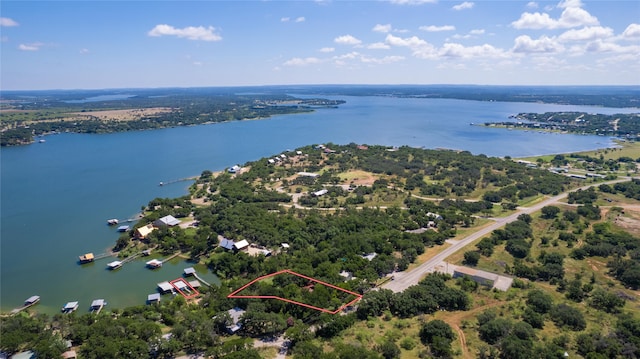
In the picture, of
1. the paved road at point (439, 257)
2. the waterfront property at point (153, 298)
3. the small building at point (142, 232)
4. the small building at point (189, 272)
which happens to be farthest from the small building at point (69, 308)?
the paved road at point (439, 257)

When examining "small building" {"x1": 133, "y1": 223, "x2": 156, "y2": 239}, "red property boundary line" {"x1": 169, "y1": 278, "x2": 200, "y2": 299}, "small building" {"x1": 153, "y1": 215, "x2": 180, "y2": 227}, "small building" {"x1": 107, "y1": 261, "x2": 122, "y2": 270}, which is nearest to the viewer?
"red property boundary line" {"x1": 169, "y1": 278, "x2": 200, "y2": 299}

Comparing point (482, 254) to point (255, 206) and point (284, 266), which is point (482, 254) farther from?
point (255, 206)

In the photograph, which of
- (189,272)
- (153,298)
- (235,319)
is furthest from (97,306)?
(235,319)

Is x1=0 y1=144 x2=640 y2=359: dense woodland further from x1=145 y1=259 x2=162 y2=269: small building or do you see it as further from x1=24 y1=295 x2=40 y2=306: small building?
x1=24 y1=295 x2=40 y2=306: small building

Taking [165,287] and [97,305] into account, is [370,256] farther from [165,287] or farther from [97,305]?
[97,305]

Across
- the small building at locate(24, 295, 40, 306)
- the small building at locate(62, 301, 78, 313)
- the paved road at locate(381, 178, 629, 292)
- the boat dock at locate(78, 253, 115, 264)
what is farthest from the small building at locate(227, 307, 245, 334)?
the boat dock at locate(78, 253, 115, 264)

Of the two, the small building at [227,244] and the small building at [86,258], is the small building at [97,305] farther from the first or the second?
the small building at [227,244]
